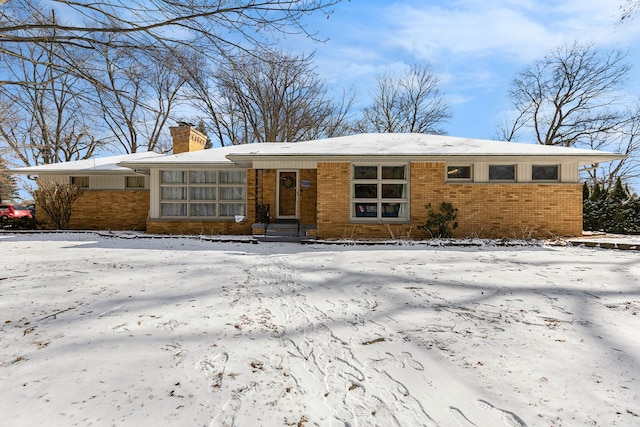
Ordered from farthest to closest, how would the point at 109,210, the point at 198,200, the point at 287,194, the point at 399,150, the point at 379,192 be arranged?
the point at 109,210, the point at 287,194, the point at 198,200, the point at 379,192, the point at 399,150

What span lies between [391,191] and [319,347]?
327 inches

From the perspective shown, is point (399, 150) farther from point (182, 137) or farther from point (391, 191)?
point (182, 137)

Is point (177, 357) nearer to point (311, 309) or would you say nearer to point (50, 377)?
point (50, 377)

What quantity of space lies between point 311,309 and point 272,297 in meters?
0.73

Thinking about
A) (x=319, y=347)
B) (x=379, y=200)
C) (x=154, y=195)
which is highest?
(x=154, y=195)

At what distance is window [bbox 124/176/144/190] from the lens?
45.4 feet

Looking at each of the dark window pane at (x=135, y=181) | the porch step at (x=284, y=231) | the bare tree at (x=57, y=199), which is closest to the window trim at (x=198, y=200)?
the porch step at (x=284, y=231)

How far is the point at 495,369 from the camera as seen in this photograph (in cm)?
258

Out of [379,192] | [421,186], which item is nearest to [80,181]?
[379,192]

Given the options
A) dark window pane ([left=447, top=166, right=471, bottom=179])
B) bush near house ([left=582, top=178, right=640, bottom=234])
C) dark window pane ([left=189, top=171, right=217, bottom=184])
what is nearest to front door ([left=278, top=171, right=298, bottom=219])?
dark window pane ([left=189, top=171, right=217, bottom=184])

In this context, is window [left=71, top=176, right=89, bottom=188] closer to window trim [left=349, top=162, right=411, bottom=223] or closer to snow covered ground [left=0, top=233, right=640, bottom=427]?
snow covered ground [left=0, top=233, right=640, bottom=427]

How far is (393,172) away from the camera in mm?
10711

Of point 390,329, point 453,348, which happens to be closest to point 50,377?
point 390,329

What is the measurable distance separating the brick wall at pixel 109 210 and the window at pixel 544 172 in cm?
1502
